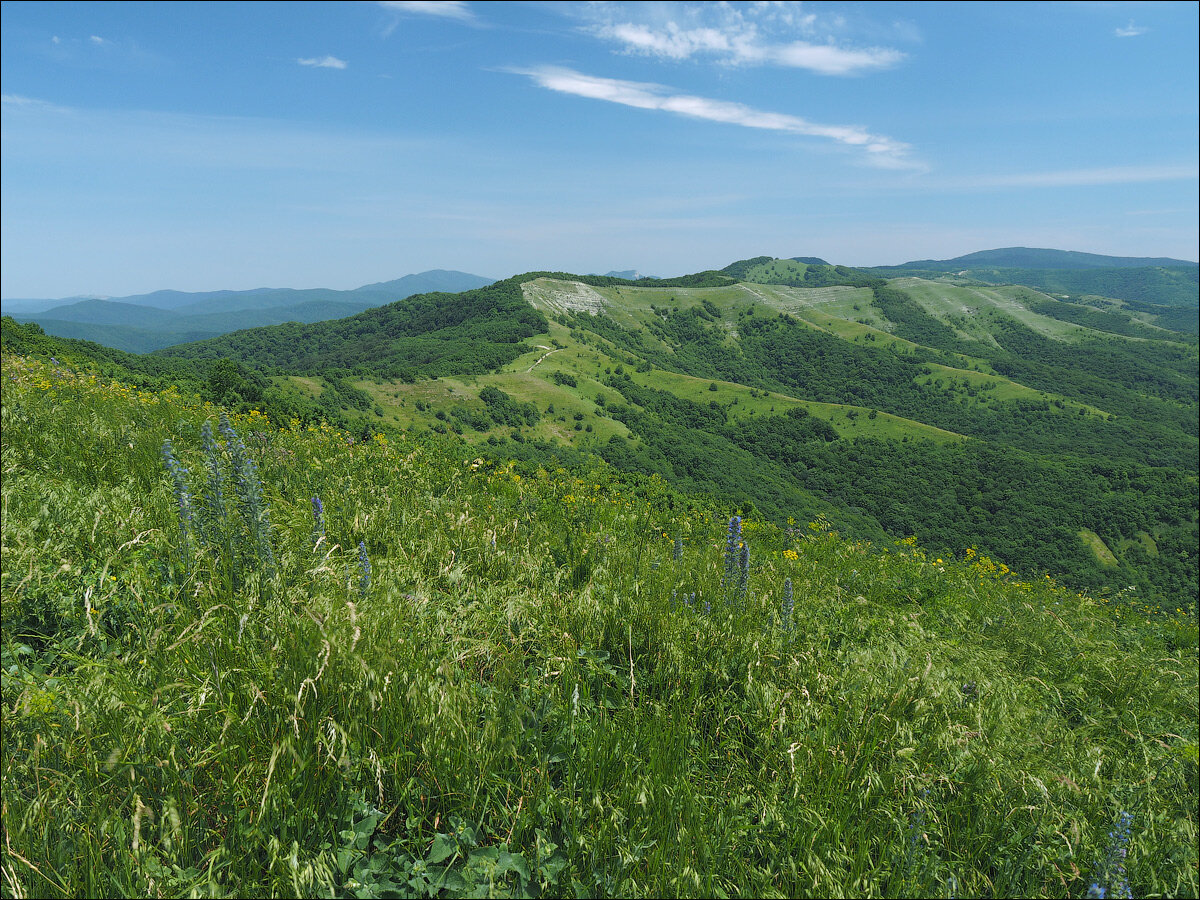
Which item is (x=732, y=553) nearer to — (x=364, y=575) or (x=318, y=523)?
(x=364, y=575)

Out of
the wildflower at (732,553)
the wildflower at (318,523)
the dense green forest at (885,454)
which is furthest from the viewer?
the dense green forest at (885,454)

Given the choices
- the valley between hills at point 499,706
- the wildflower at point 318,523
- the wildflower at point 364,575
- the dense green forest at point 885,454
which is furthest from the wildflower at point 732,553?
the dense green forest at point 885,454

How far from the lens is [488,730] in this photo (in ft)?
7.14

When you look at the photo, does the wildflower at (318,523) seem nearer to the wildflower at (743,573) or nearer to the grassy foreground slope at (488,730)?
the grassy foreground slope at (488,730)

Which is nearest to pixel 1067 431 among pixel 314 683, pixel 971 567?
pixel 971 567

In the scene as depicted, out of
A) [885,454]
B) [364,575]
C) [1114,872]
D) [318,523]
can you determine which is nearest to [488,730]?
[364,575]

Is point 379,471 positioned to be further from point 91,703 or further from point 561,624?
point 91,703

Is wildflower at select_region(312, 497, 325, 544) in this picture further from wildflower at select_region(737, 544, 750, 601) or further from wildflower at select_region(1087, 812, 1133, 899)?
wildflower at select_region(1087, 812, 1133, 899)

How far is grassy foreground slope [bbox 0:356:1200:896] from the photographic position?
74.0 inches

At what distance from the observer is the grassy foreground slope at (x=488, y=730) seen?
1.88 meters

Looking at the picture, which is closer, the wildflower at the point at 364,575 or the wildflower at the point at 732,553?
the wildflower at the point at 364,575

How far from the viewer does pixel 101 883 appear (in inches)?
65.1

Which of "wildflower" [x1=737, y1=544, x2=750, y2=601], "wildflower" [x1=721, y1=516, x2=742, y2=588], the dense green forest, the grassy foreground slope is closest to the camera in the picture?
the grassy foreground slope

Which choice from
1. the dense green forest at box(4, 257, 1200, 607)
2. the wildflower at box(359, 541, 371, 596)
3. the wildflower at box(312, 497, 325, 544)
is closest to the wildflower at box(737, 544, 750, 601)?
the wildflower at box(359, 541, 371, 596)
